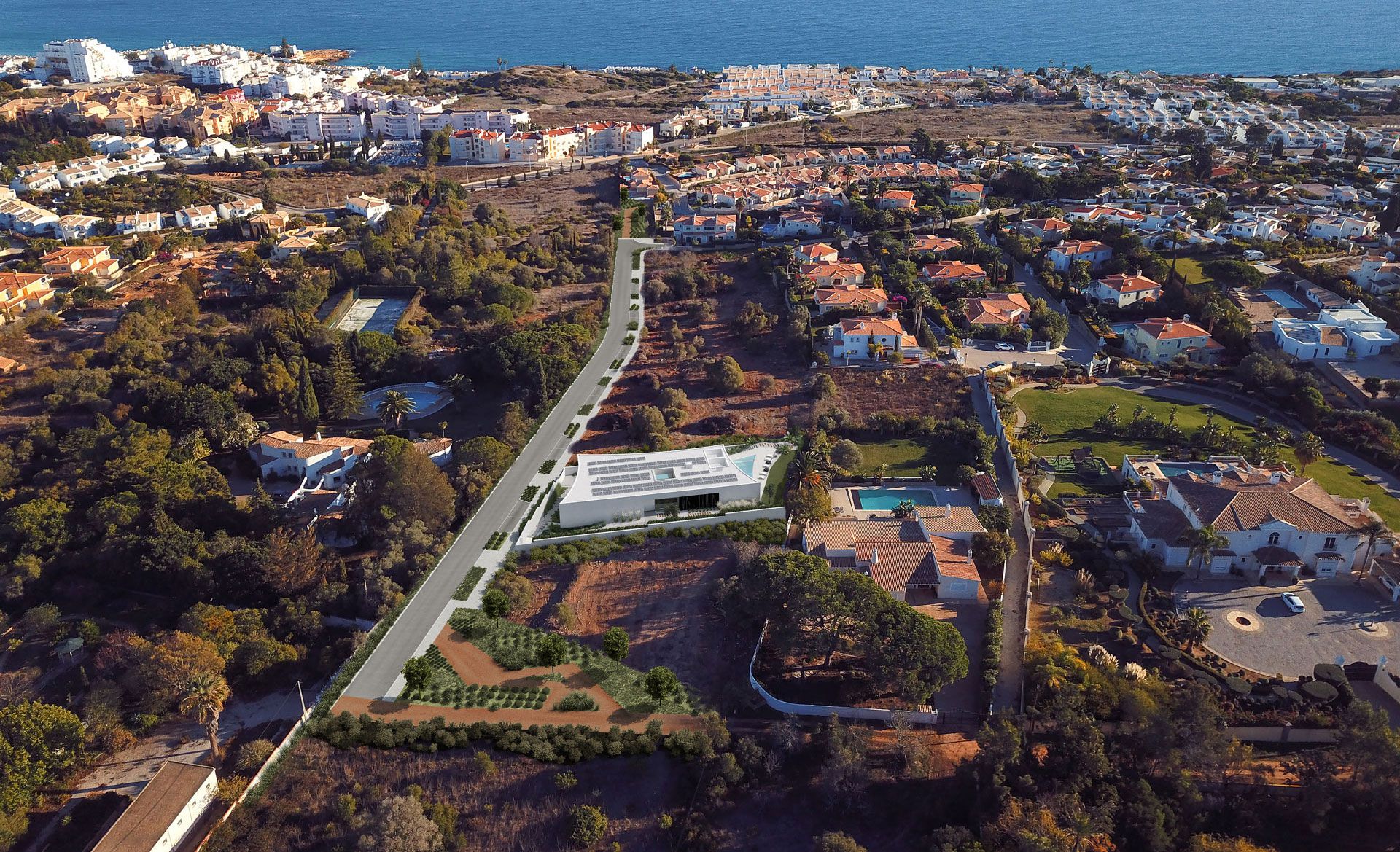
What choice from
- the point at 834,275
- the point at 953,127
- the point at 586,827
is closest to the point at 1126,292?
the point at 834,275

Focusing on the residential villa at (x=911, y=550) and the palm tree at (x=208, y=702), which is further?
the residential villa at (x=911, y=550)

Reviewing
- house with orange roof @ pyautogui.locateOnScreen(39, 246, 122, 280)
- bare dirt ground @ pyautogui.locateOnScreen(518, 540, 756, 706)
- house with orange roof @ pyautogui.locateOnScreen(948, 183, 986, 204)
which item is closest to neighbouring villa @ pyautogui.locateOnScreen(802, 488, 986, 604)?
bare dirt ground @ pyautogui.locateOnScreen(518, 540, 756, 706)

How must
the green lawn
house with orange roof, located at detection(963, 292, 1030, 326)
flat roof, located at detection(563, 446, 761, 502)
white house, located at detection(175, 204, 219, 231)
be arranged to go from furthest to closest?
1. white house, located at detection(175, 204, 219, 231)
2. house with orange roof, located at detection(963, 292, 1030, 326)
3. flat roof, located at detection(563, 446, 761, 502)
4. the green lawn

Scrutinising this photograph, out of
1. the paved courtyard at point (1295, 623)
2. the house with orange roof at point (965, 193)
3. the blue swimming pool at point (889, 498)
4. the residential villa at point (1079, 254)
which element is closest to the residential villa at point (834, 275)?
the residential villa at point (1079, 254)

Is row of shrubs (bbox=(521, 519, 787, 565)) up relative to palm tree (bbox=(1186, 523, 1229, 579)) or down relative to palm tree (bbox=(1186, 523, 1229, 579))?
down

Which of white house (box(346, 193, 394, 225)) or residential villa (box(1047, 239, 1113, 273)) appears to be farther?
white house (box(346, 193, 394, 225))

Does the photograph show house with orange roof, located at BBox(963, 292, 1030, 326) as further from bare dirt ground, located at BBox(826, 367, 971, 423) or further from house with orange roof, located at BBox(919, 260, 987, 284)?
bare dirt ground, located at BBox(826, 367, 971, 423)

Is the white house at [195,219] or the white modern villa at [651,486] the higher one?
the white house at [195,219]

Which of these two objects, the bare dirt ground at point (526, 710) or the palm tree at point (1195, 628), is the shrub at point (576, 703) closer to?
the bare dirt ground at point (526, 710)
